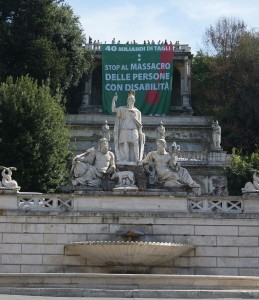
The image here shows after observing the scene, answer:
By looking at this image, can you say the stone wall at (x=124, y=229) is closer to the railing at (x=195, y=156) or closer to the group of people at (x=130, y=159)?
the group of people at (x=130, y=159)

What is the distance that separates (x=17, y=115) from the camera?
139 ft

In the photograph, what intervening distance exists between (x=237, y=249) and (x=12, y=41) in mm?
27314

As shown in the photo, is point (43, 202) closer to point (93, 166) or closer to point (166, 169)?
point (93, 166)

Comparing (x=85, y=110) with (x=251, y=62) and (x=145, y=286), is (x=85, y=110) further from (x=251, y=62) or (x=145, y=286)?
(x=145, y=286)

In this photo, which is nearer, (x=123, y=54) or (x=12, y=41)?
(x=12, y=41)

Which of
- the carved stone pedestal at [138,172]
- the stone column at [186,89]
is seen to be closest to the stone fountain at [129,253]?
the carved stone pedestal at [138,172]

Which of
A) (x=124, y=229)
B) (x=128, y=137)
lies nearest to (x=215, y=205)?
(x=124, y=229)

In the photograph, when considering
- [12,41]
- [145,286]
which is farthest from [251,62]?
[145,286]

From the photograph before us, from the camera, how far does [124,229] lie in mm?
28422

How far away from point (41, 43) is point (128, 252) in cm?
2622

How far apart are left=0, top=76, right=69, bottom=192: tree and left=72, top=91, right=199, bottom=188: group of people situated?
1039cm

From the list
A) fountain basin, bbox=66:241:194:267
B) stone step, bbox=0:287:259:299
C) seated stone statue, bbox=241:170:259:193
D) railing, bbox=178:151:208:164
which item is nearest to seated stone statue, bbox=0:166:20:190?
fountain basin, bbox=66:241:194:267

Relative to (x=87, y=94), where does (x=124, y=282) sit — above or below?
below

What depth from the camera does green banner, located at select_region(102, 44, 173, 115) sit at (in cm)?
5900
